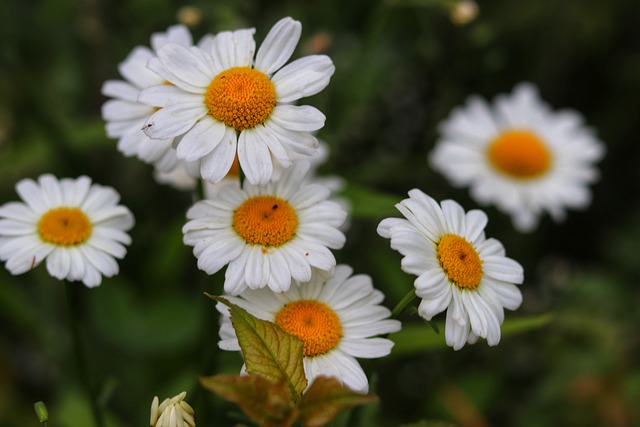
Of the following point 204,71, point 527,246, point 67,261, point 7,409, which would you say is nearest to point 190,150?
point 204,71

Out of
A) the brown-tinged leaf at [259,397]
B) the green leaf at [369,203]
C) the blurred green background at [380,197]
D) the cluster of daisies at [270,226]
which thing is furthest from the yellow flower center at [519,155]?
the brown-tinged leaf at [259,397]

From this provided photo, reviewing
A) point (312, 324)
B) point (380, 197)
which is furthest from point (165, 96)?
point (380, 197)

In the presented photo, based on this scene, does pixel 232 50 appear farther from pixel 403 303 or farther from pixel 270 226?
pixel 403 303

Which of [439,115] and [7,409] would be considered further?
[439,115]

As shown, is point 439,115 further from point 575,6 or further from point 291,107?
point 291,107

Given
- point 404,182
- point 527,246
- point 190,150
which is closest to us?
point 190,150

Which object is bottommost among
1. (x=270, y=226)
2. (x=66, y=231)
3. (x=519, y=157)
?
(x=519, y=157)

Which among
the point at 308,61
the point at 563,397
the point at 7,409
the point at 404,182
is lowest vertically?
the point at 7,409
